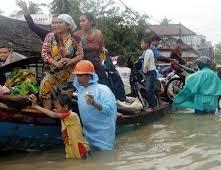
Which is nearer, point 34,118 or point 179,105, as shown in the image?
point 34,118

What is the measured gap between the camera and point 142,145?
21.6 ft

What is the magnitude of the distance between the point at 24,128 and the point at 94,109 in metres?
0.89

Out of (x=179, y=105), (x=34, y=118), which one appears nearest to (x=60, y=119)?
(x=34, y=118)

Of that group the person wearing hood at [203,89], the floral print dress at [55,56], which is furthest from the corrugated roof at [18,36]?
the floral print dress at [55,56]

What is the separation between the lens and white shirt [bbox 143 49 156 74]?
894 centimetres

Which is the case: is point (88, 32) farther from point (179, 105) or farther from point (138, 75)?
point (179, 105)

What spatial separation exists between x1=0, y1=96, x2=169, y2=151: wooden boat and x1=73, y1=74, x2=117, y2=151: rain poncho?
39 cm

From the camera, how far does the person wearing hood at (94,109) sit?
5.64 metres

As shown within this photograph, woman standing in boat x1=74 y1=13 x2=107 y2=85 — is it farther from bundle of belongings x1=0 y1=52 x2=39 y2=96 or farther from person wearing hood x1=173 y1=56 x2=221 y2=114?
person wearing hood x1=173 y1=56 x2=221 y2=114

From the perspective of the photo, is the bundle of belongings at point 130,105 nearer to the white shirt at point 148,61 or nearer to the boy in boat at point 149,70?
the boy in boat at point 149,70

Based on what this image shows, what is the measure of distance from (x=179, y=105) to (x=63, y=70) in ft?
15.7

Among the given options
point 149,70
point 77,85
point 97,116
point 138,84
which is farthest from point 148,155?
point 138,84

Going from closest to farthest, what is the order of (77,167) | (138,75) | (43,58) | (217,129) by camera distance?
(77,167) → (43,58) → (217,129) → (138,75)

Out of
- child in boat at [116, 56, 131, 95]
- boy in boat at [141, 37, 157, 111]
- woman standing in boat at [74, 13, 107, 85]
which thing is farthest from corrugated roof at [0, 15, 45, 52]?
woman standing in boat at [74, 13, 107, 85]
